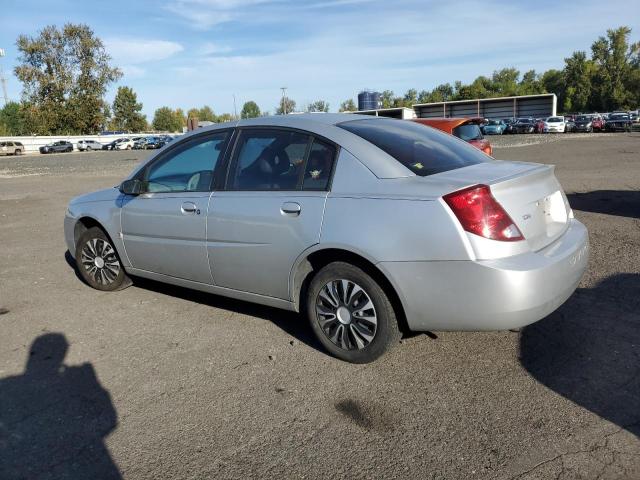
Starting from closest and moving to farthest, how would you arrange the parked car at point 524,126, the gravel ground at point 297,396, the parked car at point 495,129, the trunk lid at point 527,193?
1. the gravel ground at point 297,396
2. the trunk lid at point 527,193
3. the parked car at point 524,126
4. the parked car at point 495,129

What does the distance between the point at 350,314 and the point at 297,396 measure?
0.64m

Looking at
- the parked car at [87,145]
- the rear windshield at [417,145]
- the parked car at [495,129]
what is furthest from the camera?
the parked car at [87,145]

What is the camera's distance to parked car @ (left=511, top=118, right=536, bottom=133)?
51719 millimetres

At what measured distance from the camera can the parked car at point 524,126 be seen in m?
51.7

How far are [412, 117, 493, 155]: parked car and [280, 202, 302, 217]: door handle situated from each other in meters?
7.83

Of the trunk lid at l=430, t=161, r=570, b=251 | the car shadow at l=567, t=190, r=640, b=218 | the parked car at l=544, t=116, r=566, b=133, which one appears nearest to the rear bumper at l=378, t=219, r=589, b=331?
the trunk lid at l=430, t=161, r=570, b=251

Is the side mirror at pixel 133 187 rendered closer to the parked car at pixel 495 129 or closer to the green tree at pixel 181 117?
the parked car at pixel 495 129

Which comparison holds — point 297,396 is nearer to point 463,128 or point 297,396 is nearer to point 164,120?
point 463,128

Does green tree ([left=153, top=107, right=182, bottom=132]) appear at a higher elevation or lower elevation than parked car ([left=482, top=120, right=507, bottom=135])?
higher

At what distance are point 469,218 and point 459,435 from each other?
1.19 m

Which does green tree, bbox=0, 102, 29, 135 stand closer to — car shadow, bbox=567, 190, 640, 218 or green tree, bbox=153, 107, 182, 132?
green tree, bbox=153, 107, 182, 132

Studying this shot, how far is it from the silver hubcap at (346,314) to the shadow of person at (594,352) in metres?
1.07

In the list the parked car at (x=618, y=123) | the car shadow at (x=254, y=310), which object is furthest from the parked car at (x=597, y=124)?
the car shadow at (x=254, y=310)

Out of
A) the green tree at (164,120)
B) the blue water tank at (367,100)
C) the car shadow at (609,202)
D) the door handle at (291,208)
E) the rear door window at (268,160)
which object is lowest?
the car shadow at (609,202)
